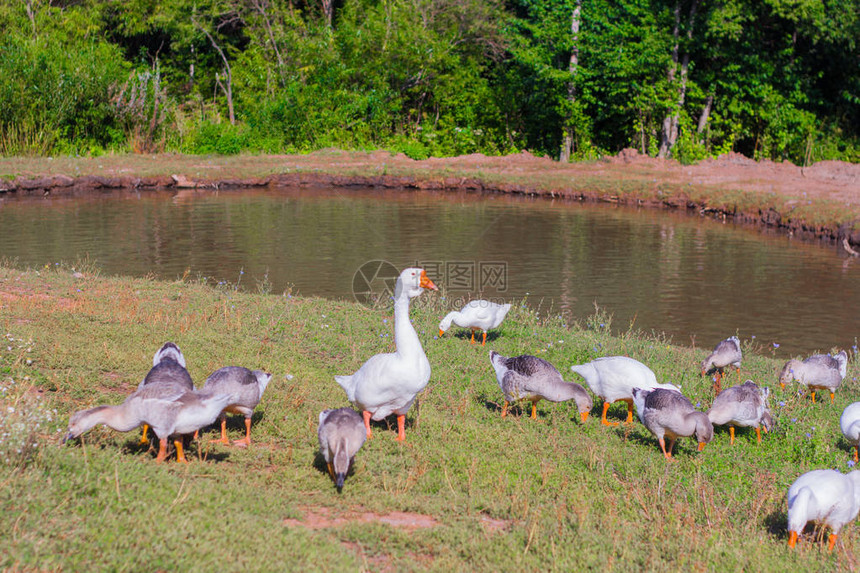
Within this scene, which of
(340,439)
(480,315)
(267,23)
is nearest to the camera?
(340,439)

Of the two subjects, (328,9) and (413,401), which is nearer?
(413,401)

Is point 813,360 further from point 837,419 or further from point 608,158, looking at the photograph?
point 608,158

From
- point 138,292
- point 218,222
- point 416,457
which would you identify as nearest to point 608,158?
point 218,222

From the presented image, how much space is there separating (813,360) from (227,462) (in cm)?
672

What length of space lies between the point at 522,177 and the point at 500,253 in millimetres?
11274

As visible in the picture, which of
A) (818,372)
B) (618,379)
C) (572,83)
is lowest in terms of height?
(818,372)

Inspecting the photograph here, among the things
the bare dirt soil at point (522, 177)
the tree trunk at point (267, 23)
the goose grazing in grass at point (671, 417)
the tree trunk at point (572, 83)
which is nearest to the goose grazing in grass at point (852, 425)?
the goose grazing in grass at point (671, 417)

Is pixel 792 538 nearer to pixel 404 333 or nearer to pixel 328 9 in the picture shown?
pixel 404 333

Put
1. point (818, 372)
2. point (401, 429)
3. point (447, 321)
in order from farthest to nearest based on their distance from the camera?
point (447, 321), point (818, 372), point (401, 429)

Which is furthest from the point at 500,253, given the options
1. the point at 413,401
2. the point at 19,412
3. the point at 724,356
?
the point at 19,412

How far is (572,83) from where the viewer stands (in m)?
34.4

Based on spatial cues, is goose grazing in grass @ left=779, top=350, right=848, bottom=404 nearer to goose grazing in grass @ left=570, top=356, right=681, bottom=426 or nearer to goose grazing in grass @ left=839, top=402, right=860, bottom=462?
goose grazing in grass @ left=839, top=402, right=860, bottom=462

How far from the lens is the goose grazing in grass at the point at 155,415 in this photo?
5.92m

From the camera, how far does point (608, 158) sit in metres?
33.6
